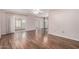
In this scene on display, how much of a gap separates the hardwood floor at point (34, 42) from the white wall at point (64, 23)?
13 cm

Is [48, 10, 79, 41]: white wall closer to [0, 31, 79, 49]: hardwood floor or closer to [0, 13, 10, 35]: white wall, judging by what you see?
[0, 31, 79, 49]: hardwood floor

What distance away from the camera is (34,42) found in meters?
2.36

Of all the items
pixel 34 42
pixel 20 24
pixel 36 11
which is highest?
pixel 36 11

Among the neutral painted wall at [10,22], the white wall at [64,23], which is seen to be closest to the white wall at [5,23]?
the neutral painted wall at [10,22]

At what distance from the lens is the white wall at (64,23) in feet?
7.45

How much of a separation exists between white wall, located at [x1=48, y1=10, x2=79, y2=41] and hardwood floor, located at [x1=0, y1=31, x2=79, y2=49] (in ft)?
0.42

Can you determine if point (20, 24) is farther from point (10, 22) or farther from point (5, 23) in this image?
point (5, 23)

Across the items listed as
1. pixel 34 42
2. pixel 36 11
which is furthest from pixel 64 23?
pixel 34 42

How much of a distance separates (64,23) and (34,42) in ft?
2.70

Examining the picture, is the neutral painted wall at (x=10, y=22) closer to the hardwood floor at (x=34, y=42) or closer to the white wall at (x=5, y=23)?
the white wall at (x=5, y=23)

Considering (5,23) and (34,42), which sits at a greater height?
(5,23)

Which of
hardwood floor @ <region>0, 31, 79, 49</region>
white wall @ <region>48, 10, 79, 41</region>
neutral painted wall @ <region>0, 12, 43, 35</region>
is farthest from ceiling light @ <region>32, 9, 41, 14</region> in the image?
hardwood floor @ <region>0, 31, 79, 49</region>

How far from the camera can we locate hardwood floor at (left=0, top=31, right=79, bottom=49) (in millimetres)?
2311
